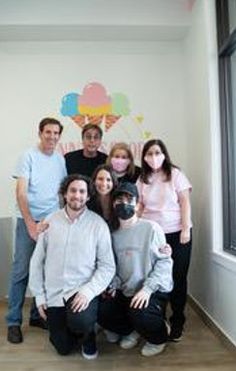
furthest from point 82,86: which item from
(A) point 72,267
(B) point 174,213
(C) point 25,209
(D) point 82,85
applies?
(A) point 72,267

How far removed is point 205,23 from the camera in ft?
9.50

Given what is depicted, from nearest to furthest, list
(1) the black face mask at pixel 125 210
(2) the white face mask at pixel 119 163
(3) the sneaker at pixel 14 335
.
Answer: (1) the black face mask at pixel 125 210 < (3) the sneaker at pixel 14 335 < (2) the white face mask at pixel 119 163

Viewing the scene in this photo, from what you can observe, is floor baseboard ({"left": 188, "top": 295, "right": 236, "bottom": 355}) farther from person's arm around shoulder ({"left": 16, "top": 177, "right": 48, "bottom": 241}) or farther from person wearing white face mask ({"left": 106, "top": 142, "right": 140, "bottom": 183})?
person's arm around shoulder ({"left": 16, "top": 177, "right": 48, "bottom": 241})

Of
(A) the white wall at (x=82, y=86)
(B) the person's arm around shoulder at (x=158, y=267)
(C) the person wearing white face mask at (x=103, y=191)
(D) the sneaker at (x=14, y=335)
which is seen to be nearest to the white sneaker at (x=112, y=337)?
(B) the person's arm around shoulder at (x=158, y=267)

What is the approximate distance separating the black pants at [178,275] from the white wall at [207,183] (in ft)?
0.72

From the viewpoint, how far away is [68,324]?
90.5 inches

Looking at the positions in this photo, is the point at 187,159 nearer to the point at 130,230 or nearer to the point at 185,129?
the point at 185,129

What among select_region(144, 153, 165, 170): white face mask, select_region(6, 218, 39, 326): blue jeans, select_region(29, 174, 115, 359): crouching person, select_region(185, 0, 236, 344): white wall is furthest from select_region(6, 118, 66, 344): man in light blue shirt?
select_region(185, 0, 236, 344): white wall

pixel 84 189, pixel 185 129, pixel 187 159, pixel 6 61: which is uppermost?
pixel 6 61

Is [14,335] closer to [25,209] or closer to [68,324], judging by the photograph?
[68,324]

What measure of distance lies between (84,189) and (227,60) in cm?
134

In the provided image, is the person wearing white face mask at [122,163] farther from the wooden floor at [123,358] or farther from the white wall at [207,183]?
the wooden floor at [123,358]

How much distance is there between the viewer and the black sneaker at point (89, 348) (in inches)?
92.1

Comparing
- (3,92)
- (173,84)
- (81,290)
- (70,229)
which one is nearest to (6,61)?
Result: (3,92)
